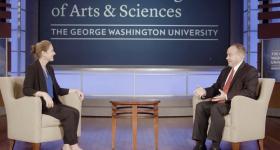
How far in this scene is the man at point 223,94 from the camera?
4.95 m

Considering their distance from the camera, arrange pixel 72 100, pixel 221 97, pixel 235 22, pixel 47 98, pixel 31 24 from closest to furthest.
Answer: pixel 47 98 → pixel 221 97 → pixel 72 100 → pixel 31 24 → pixel 235 22

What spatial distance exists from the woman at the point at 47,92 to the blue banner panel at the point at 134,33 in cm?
415

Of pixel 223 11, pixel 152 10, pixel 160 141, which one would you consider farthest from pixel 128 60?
pixel 160 141

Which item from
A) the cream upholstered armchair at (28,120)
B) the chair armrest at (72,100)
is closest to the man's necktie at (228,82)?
the chair armrest at (72,100)

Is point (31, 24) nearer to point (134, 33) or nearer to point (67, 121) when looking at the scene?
point (134, 33)

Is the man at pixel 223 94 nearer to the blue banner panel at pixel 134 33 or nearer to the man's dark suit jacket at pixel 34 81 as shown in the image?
the man's dark suit jacket at pixel 34 81

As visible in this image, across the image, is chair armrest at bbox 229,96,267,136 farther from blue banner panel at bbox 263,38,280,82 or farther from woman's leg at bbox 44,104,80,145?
blue banner panel at bbox 263,38,280,82

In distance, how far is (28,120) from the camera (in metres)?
4.84

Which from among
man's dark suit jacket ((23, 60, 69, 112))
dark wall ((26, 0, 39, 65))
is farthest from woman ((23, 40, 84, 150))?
dark wall ((26, 0, 39, 65))

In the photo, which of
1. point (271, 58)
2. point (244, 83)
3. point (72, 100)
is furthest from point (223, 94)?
point (271, 58)

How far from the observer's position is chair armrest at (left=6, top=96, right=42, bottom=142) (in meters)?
4.79

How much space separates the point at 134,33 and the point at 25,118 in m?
4.79

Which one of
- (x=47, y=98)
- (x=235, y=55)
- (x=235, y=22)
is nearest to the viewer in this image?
(x=47, y=98)

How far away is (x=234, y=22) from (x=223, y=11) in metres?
0.31
